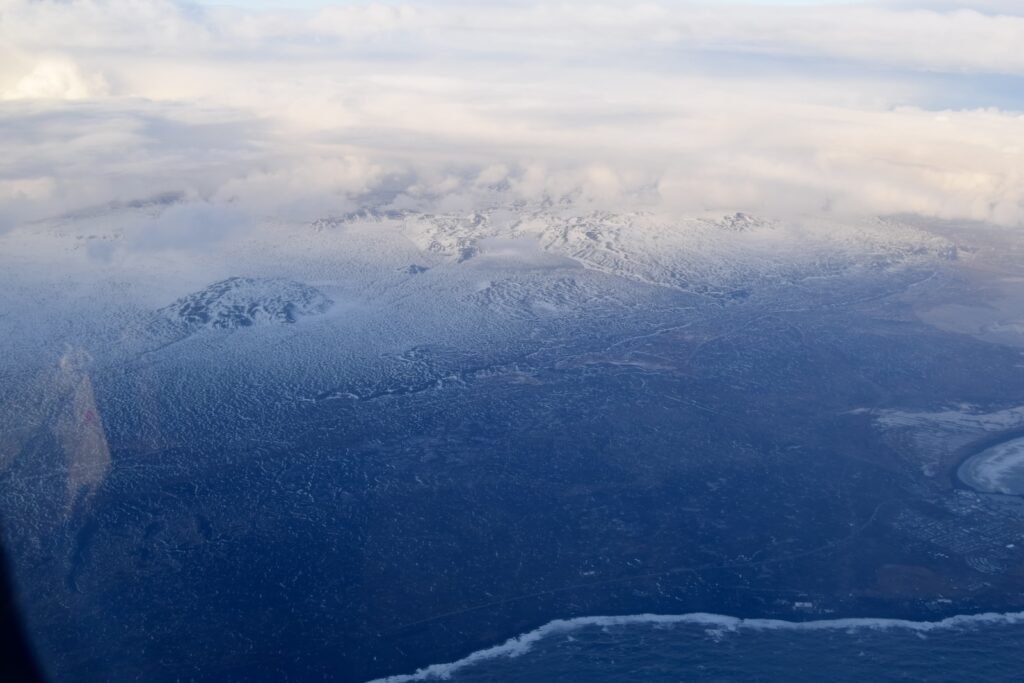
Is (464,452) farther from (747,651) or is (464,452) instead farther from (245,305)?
(245,305)

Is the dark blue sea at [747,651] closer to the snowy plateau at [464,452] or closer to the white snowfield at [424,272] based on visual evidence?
the snowy plateau at [464,452]

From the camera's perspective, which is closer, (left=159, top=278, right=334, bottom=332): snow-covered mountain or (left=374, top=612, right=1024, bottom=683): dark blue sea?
(left=374, top=612, right=1024, bottom=683): dark blue sea

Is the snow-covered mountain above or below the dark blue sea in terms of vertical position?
above

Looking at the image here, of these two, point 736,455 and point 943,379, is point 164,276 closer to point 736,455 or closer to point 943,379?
point 736,455

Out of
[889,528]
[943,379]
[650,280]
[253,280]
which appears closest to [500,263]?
[650,280]

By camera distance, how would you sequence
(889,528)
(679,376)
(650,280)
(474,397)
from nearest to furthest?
1. (889,528)
2. (474,397)
3. (679,376)
4. (650,280)

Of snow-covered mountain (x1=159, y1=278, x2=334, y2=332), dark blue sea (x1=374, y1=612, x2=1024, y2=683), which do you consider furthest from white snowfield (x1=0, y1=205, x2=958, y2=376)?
dark blue sea (x1=374, y1=612, x2=1024, y2=683)

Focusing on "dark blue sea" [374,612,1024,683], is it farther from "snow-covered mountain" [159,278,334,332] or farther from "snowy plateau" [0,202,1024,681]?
"snow-covered mountain" [159,278,334,332]

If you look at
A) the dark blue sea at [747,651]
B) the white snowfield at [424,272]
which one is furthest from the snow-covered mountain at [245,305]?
the dark blue sea at [747,651]
